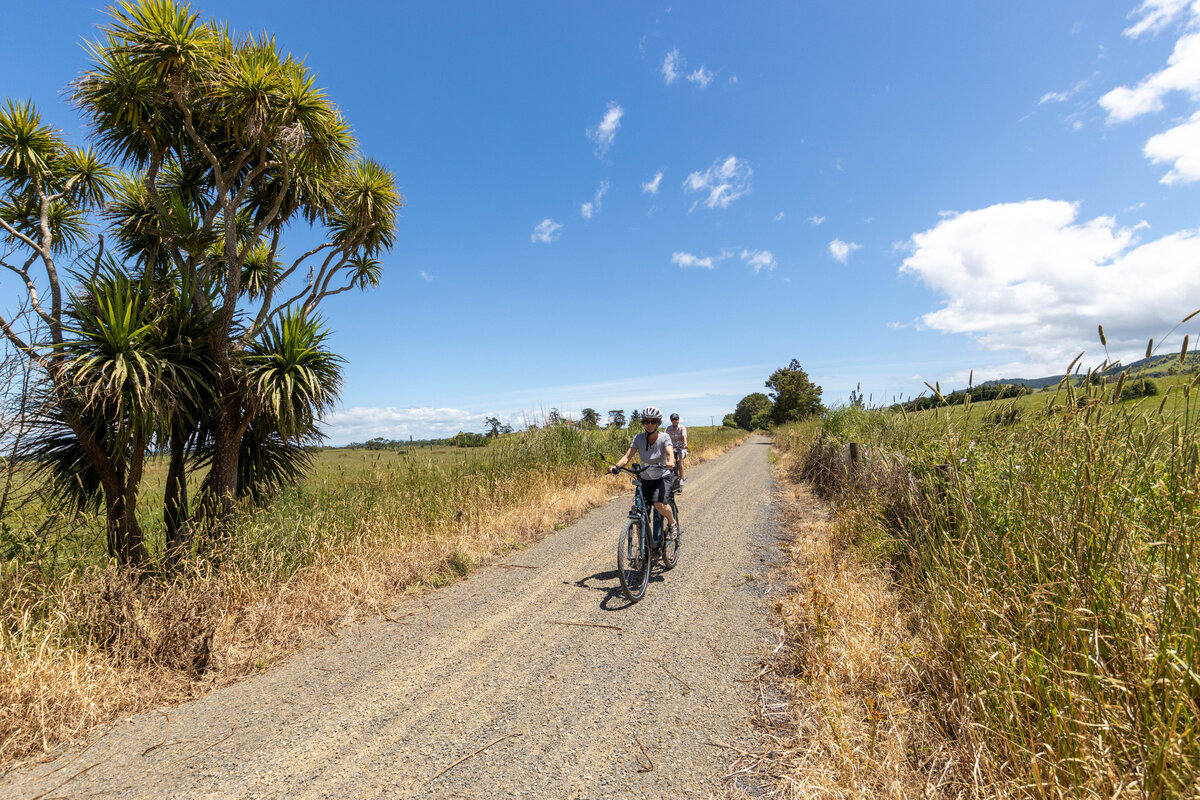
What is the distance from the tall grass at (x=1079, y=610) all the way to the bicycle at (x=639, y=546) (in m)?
2.58

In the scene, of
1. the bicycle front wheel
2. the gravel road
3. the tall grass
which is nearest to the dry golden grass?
the tall grass

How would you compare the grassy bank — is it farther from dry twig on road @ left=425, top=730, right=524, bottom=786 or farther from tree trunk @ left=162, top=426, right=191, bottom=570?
dry twig on road @ left=425, top=730, right=524, bottom=786

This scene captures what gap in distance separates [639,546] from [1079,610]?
3.97m

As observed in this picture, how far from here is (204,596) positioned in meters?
4.00

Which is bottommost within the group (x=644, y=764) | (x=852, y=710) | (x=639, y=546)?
(x=644, y=764)

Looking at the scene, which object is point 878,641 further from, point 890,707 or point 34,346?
point 34,346

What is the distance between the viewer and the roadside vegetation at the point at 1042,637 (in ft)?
5.73

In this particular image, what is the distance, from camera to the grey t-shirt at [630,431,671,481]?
5738 mm

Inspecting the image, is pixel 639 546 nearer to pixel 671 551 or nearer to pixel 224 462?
pixel 671 551

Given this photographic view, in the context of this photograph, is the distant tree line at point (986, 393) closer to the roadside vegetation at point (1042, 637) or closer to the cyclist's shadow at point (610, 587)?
the roadside vegetation at point (1042, 637)

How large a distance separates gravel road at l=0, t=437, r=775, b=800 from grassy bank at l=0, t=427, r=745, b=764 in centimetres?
28

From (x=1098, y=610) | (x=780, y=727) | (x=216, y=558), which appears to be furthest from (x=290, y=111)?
(x=1098, y=610)

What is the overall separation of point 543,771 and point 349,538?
429 centimetres

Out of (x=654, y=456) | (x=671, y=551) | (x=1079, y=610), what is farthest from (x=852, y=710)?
(x=671, y=551)
